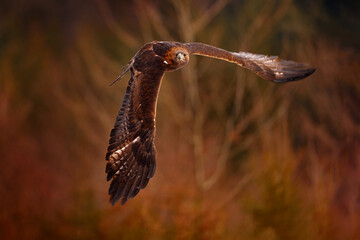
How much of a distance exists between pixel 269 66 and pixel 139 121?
999mm

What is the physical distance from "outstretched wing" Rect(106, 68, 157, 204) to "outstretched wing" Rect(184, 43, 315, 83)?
0.51 metres

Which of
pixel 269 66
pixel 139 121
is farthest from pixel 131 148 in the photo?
pixel 269 66

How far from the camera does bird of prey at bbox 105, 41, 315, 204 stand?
238 centimetres

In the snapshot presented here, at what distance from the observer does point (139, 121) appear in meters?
2.62

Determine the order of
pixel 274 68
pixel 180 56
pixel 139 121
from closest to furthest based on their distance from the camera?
pixel 180 56
pixel 139 121
pixel 274 68

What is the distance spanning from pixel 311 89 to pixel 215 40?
2.24 m

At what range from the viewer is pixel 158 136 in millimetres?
9016

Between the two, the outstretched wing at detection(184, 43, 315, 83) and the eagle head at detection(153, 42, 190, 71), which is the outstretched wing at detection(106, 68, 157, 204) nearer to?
the eagle head at detection(153, 42, 190, 71)

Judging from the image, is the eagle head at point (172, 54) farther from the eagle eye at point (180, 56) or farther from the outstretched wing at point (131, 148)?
the outstretched wing at point (131, 148)

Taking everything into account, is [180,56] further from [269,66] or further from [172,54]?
[269,66]

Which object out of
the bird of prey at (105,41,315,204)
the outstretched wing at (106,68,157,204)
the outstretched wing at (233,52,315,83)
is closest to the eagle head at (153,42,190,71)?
the bird of prey at (105,41,315,204)

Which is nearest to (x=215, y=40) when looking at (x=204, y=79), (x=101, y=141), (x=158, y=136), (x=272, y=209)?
(x=204, y=79)

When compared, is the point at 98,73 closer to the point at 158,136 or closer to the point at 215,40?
the point at 158,136

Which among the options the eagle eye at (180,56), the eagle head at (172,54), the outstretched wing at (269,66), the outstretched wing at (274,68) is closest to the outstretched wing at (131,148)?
the eagle head at (172,54)
